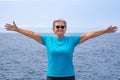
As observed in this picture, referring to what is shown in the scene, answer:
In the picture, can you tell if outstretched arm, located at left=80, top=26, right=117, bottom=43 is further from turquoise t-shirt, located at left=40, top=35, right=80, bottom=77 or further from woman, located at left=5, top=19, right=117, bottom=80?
turquoise t-shirt, located at left=40, top=35, right=80, bottom=77

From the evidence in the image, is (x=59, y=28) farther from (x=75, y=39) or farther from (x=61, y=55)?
(x=61, y=55)

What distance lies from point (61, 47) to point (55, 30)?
37cm

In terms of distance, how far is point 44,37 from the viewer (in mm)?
6477

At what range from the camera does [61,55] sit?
6172 mm

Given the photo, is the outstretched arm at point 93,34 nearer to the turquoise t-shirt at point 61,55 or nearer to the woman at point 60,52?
the woman at point 60,52

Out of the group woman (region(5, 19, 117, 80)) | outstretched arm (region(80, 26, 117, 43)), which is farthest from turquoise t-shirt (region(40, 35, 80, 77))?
outstretched arm (region(80, 26, 117, 43))

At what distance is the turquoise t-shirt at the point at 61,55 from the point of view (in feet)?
20.3

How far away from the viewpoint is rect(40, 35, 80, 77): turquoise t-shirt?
20.3 ft

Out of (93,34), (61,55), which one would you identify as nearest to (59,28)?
(61,55)

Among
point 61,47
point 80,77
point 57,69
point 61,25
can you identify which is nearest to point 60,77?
point 57,69

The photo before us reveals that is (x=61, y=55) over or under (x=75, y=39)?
under

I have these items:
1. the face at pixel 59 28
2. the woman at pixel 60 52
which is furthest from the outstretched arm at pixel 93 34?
the face at pixel 59 28

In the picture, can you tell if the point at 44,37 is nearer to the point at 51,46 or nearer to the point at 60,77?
the point at 51,46

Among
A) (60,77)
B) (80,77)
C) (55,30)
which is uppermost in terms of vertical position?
(55,30)
